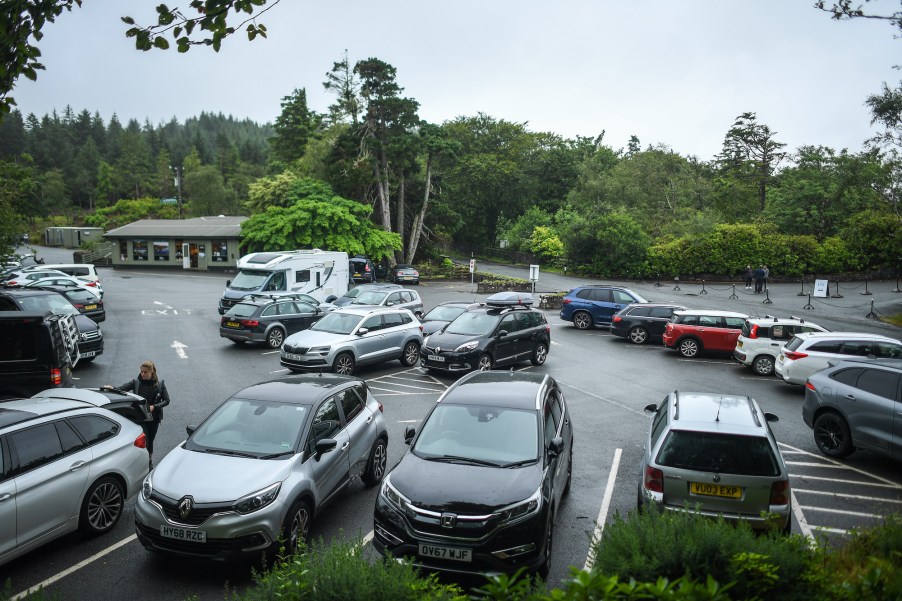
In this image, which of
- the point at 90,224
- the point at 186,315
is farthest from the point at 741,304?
the point at 90,224

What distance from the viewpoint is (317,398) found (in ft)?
26.2

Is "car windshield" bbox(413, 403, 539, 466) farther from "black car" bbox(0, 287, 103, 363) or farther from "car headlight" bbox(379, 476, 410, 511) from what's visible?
"black car" bbox(0, 287, 103, 363)

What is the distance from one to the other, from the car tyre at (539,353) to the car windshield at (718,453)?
10650 millimetres

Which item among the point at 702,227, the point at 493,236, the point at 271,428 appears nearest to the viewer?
the point at 271,428

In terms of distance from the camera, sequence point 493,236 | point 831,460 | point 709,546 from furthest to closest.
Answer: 1. point 493,236
2. point 831,460
3. point 709,546

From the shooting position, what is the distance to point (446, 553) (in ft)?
19.2

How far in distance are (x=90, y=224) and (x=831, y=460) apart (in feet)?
305

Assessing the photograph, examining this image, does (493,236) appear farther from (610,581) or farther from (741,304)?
(610,581)

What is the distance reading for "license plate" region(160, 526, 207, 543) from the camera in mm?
6141

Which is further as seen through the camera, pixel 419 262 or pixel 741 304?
pixel 419 262

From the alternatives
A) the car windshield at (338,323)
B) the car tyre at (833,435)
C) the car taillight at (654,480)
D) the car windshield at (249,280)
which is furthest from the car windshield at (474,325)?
the car windshield at (249,280)

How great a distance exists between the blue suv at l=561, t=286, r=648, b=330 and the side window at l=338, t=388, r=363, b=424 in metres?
17.2

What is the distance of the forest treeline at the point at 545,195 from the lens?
136 ft

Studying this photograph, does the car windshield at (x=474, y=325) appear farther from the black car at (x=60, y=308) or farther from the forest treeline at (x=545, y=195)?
the forest treeline at (x=545, y=195)
